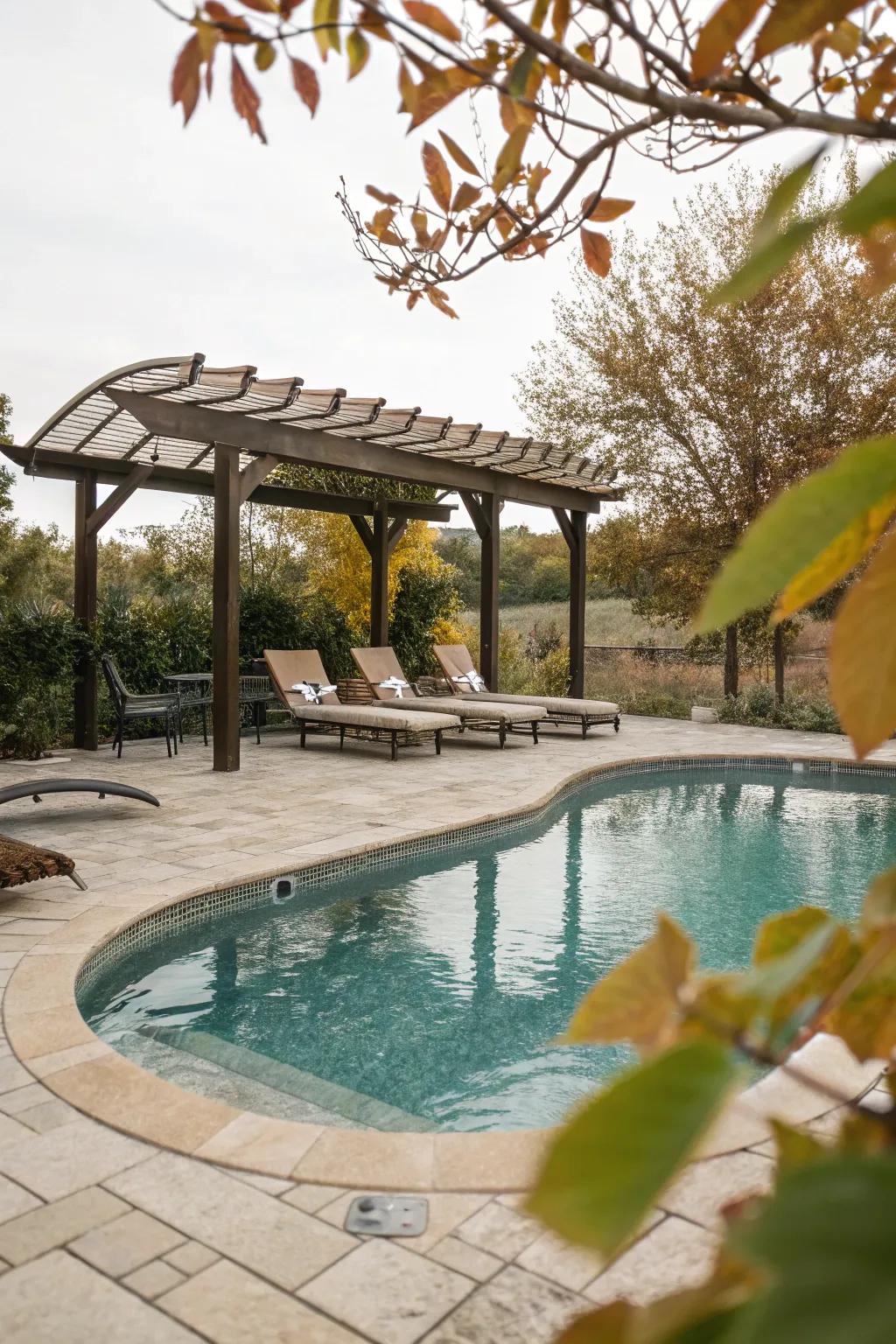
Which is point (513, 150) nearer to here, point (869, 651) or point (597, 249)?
point (597, 249)

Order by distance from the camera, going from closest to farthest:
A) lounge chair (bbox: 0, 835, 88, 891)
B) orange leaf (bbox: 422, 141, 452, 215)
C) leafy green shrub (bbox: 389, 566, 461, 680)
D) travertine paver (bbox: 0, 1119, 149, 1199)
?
1. orange leaf (bbox: 422, 141, 452, 215)
2. travertine paver (bbox: 0, 1119, 149, 1199)
3. lounge chair (bbox: 0, 835, 88, 891)
4. leafy green shrub (bbox: 389, 566, 461, 680)

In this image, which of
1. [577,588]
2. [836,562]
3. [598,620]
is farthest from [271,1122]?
[598,620]

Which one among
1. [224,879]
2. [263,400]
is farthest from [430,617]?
[224,879]

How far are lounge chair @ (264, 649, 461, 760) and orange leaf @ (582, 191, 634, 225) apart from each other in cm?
966

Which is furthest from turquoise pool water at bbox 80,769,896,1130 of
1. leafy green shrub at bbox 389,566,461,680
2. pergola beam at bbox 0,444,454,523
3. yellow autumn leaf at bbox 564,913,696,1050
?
leafy green shrub at bbox 389,566,461,680

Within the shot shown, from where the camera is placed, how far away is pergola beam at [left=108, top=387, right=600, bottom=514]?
888cm

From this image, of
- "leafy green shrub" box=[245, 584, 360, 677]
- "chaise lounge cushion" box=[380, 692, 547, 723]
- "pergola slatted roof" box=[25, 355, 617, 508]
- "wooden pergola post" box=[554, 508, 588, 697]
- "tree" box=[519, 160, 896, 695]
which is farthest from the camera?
"tree" box=[519, 160, 896, 695]

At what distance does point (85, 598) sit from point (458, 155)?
11.2m

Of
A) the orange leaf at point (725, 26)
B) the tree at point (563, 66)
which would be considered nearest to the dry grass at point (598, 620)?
the tree at point (563, 66)

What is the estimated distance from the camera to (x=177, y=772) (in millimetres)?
9516

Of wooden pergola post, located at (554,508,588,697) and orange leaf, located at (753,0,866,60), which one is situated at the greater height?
wooden pergola post, located at (554,508,588,697)

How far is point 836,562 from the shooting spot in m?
0.34

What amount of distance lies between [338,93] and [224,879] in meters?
4.89

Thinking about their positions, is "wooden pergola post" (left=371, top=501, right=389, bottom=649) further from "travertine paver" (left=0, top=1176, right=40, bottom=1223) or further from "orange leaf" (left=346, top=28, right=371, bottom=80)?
"orange leaf" (left=346, top=28, right=371, bottom=80)
